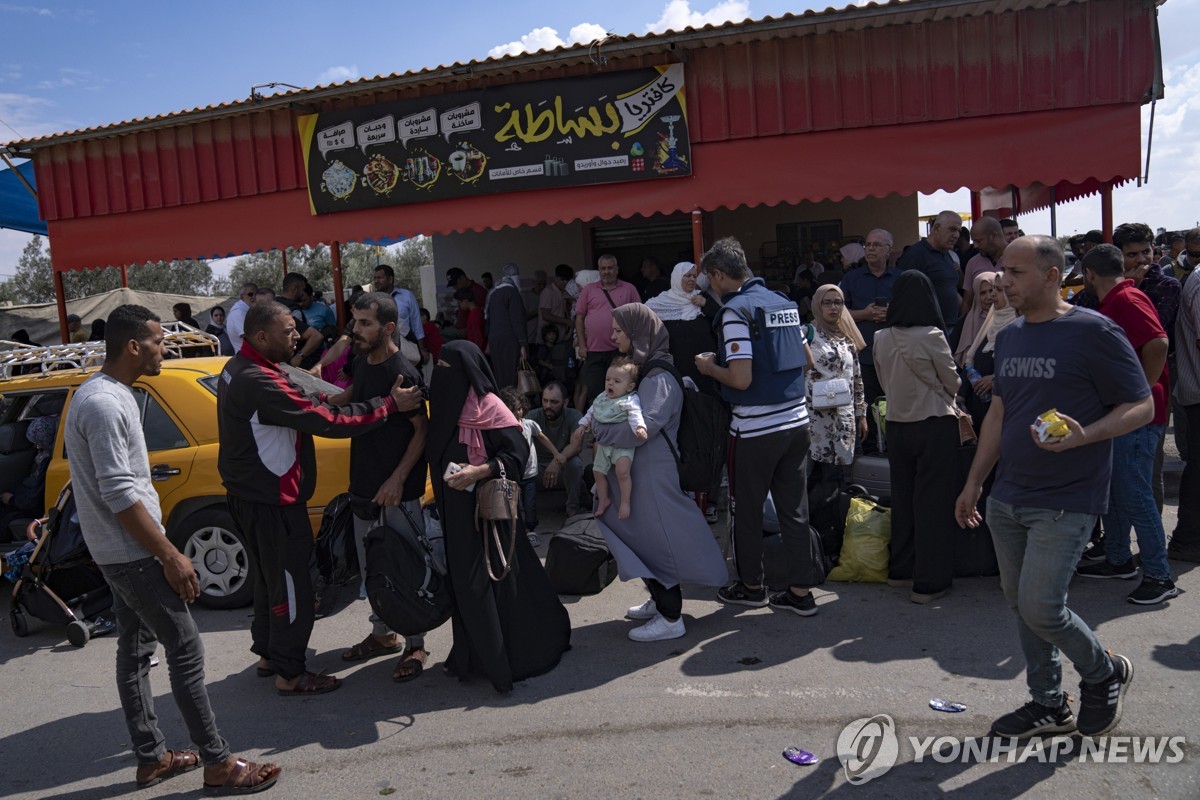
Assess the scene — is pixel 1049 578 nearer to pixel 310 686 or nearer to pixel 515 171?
pixel 310 686

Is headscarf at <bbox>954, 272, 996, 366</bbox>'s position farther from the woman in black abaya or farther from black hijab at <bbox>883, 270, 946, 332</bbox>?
the woman in black abaya

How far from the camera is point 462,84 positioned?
9.39 meters

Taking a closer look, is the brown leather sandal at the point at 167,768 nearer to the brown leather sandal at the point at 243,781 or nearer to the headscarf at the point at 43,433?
the brown leather sandal at the point at 243,781

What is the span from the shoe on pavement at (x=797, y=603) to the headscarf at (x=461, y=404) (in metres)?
2.01

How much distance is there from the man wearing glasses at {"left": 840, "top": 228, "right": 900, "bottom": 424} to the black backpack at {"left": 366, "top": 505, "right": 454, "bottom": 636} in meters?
4.34

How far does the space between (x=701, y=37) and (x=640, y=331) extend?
4367 mm

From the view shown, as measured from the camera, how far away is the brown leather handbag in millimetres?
4438

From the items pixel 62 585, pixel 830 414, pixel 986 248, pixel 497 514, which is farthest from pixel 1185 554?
pixel 62 585

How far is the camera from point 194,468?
5938 mm

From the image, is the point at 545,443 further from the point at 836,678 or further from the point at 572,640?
the point at 836,678

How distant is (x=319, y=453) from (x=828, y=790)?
3865mm

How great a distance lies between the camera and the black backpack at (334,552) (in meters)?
4.67

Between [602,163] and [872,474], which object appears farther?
[602,163]

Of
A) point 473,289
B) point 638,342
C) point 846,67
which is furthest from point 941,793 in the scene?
point 473,289
